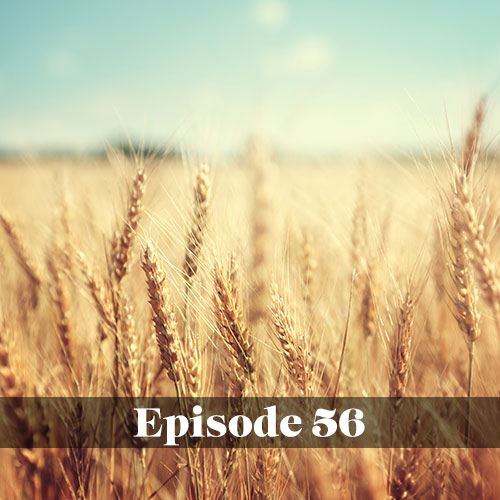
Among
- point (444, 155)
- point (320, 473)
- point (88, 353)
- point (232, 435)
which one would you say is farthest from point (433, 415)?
point (88, 353)

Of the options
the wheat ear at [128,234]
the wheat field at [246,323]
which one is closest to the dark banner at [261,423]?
the wheat field at [246,323]

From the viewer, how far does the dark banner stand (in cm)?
99

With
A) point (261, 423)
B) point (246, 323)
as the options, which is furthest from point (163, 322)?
point (261, 423)

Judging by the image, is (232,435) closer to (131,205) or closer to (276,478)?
(276,478)

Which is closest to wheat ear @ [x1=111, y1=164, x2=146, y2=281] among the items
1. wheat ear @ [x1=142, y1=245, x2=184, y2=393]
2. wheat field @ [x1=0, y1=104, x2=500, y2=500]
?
wheat field @ [x1=0, y1=104, x2=500, y2=500]

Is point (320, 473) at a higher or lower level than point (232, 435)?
lower

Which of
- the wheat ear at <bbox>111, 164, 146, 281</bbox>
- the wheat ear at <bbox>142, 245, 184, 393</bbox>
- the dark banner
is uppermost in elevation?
the wheat ear at <bbox>111, 164, 146, 281</bbox>

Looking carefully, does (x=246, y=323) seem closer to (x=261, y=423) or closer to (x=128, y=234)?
(x=261, y=423)

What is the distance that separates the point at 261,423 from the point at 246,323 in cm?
26

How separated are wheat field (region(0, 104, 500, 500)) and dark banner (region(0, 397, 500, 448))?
0.03 m

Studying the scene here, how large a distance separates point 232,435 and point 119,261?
0.64 metres

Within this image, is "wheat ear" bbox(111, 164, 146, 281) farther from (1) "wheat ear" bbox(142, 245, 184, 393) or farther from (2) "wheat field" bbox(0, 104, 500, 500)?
(1) "wheat ear" bbox(142, 245, 184, 393)

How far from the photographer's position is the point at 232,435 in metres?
0.99

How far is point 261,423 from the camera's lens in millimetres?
983
